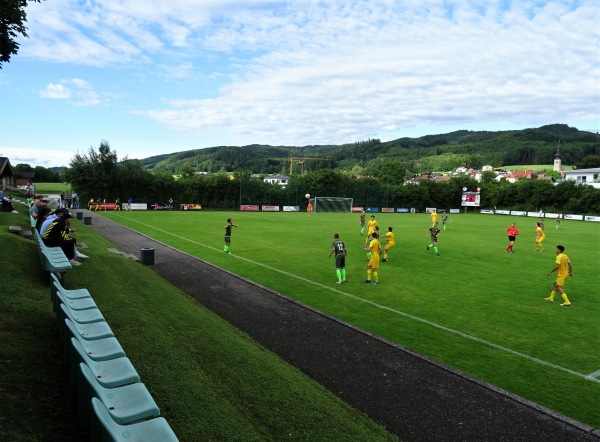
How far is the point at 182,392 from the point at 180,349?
5.59ft

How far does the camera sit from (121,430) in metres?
2.99

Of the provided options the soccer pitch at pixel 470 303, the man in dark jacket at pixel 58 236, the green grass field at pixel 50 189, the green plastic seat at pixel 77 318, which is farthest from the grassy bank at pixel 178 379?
the green grass field at pixel 50 189

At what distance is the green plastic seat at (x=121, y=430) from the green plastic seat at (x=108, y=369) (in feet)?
2.46

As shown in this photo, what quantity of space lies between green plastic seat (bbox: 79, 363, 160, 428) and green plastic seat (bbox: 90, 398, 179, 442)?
22 cm

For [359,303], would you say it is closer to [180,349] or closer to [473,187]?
[180,349]

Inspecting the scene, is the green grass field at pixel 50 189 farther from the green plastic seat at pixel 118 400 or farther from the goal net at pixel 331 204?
the green plastic seat at pixel 118 400

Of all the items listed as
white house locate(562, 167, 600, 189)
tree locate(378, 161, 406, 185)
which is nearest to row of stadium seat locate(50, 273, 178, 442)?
white house locate(562, 167, 600, 189)

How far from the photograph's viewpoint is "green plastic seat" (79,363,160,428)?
130 inches

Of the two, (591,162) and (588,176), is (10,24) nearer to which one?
(588,176)

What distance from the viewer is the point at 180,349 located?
22.3 feet

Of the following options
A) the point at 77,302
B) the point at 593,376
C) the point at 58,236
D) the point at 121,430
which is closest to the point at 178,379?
the point at 77,302

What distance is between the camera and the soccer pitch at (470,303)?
7.98 m

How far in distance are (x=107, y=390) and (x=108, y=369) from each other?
48cm

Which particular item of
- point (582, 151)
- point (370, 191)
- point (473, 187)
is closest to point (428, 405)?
point (370, 191)
